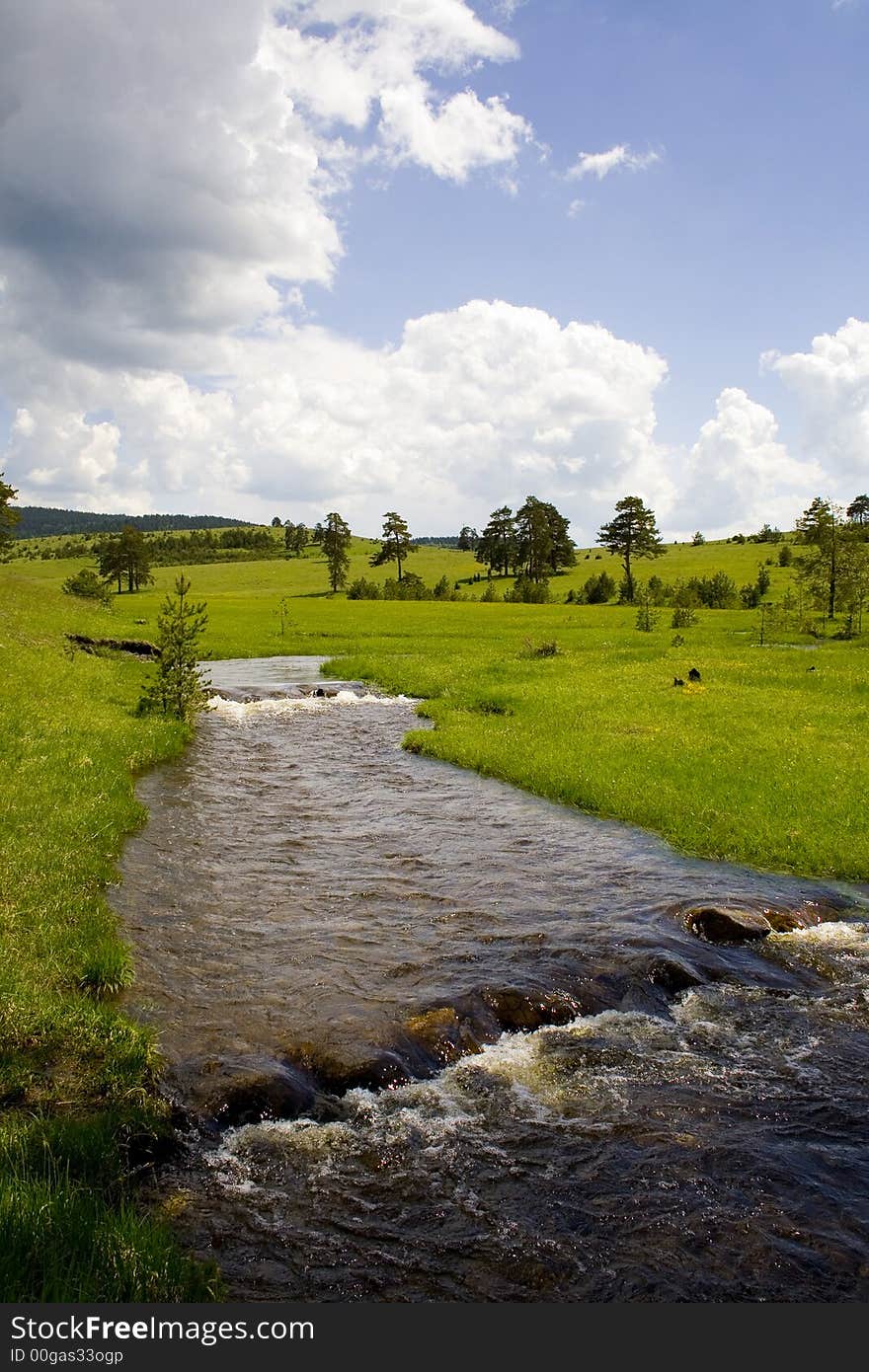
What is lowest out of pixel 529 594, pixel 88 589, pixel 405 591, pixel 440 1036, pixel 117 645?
pixel 440 1036

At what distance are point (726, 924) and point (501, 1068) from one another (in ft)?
19.0

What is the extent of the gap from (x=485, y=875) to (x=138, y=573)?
5247 inches

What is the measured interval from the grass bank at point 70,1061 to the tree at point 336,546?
123 metres

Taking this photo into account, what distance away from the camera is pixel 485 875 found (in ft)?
51.6

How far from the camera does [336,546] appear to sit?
14525 centimetres

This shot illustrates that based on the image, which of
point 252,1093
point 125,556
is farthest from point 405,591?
point 252,1093

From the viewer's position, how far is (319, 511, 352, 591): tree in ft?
469

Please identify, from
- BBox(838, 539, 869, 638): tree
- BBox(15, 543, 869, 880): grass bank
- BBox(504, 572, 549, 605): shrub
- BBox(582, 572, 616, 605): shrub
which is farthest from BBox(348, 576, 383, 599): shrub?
BBox(838, 539, 869, 638): tree

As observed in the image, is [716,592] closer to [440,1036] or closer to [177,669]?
[177,669]

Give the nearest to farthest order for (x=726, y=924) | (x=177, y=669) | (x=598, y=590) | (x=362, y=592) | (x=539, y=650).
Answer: (x=726, y=924) < (x=177, y=669) < (x=539, y=650) < (x=598, y=590) < (x=362, y=592)

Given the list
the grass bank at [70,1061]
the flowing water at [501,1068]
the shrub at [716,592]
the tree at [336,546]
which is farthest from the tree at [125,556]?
the flowing water at [501,1068]

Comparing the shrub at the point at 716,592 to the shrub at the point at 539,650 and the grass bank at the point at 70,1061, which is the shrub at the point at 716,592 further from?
the grass bank at the point at 70,1061

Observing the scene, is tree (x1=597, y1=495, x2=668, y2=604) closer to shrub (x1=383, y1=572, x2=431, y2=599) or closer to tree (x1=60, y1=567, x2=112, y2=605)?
shrub (x1=383, y1=572, x2=431, y2=599)

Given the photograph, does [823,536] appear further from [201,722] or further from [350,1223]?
[350,1223]
